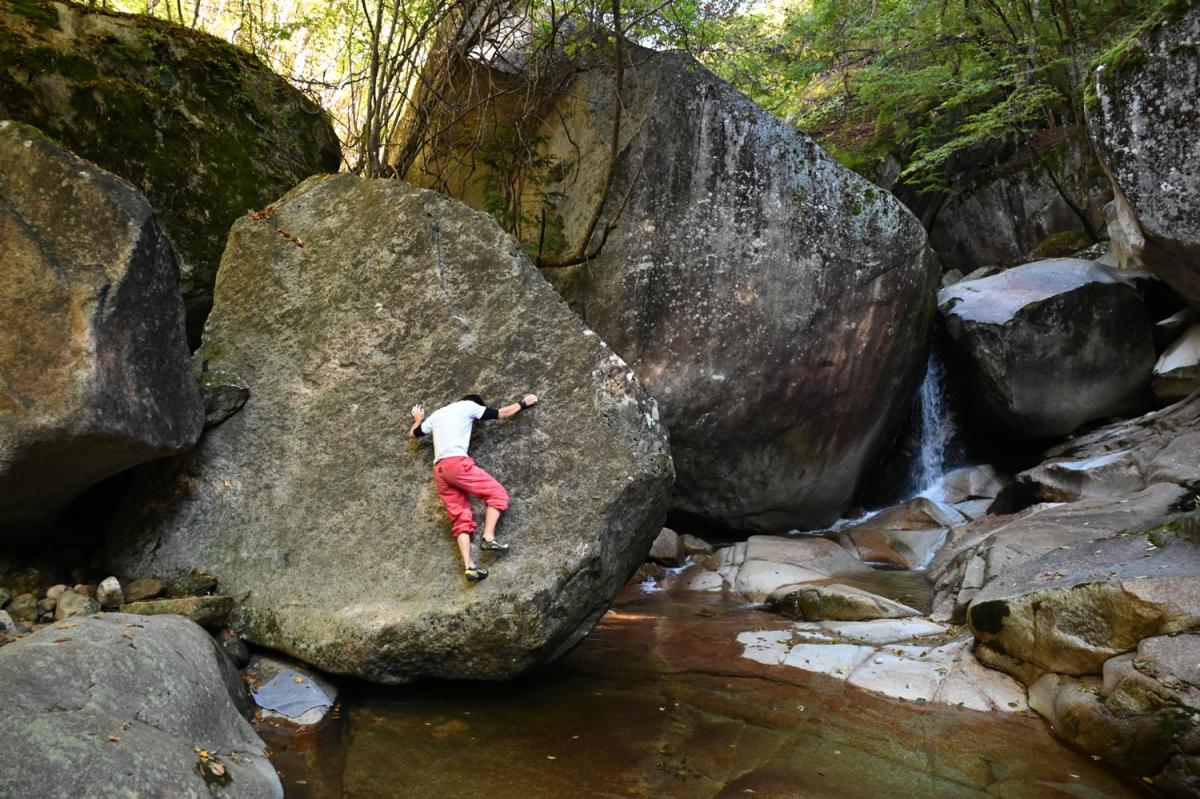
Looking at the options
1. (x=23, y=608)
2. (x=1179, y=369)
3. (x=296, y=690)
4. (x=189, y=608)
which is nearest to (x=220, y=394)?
(x=189, y=608)

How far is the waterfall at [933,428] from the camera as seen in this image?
40.8ft

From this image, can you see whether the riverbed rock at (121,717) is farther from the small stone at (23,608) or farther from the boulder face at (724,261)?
the boulder face at (724,261)

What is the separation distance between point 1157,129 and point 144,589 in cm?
972

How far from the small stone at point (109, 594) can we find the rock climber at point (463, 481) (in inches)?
83.2

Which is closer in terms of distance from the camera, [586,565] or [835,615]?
[586,565]

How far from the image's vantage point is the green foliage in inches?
485

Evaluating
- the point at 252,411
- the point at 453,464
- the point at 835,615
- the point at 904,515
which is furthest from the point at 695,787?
the point at 904,515

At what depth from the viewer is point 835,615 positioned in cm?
739

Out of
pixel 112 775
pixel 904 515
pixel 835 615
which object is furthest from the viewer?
pixel 904 515

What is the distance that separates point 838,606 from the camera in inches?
291

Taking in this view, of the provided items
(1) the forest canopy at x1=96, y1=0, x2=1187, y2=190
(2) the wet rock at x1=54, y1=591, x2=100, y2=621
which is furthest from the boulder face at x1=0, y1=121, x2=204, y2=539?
(1) the forest canopy at x1=96, y1=0, x2=1187, y2=190

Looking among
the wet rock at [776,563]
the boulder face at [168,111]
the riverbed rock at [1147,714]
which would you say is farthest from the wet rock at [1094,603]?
the boulder face at [168,111]

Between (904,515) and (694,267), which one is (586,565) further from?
(904,515)

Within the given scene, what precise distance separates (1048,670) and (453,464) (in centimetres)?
417
